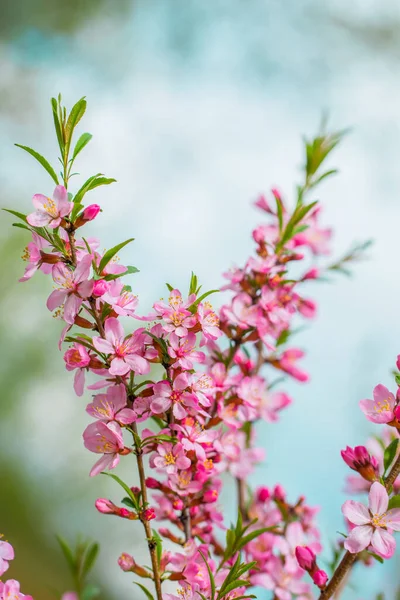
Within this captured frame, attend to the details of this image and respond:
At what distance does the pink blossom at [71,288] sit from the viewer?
54cm

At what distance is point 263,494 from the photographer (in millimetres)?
877

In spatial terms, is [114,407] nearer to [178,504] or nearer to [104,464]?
[104,464]

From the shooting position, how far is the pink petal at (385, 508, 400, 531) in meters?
0.56

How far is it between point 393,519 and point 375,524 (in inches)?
0.6

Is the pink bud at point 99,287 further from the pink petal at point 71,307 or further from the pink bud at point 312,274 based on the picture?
the pink bud at point 312,274

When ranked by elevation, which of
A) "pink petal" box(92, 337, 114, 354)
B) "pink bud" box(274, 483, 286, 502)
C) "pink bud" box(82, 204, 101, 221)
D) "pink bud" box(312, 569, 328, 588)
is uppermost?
"pink bud" box(82, 204, 101, 221)

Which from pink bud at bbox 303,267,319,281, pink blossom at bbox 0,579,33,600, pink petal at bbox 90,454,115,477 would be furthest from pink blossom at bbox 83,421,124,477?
pink bud at bbox 303,267,319,281

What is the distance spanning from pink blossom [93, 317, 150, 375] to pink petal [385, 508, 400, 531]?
0.23 m

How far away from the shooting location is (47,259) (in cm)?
59

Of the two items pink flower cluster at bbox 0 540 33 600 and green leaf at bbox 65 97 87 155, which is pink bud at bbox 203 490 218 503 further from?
green leaf at bbox 65 97 87 155

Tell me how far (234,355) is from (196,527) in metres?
0.19

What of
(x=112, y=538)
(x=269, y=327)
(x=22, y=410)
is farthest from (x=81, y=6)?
(x=269, y=327)

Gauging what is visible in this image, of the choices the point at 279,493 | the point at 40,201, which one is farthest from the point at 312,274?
the point at 40,201

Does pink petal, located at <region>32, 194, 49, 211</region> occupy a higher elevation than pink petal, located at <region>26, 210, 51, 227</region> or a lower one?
higher
